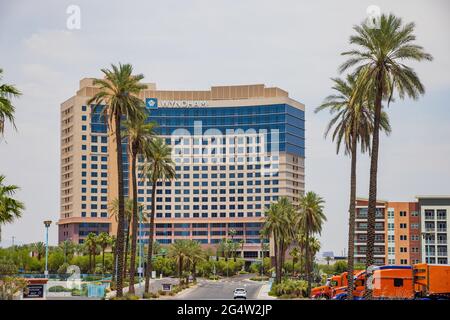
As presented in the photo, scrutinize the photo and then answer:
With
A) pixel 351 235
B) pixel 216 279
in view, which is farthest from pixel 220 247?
pixel 351 235

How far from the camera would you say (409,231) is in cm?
14212

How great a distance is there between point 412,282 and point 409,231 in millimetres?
93764

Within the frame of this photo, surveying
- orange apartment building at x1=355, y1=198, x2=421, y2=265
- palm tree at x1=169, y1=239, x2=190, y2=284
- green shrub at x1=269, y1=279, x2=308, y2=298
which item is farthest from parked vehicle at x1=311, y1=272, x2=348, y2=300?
orange apartment building at x1=355, y1=198, x2=421, y2=265

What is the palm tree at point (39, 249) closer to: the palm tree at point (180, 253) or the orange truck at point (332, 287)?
the palm tree at point (180, 253)

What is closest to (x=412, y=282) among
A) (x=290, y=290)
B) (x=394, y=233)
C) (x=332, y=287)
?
(x=332, y=287)

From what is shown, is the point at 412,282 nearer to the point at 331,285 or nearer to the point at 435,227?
the point at 331,285

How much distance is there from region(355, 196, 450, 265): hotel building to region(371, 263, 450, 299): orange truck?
84.4m

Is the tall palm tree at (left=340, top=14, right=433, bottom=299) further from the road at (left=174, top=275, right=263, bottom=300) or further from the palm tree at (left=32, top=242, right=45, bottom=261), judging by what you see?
the palm tree at (left=32, top=242, right=45, bottom=261)
